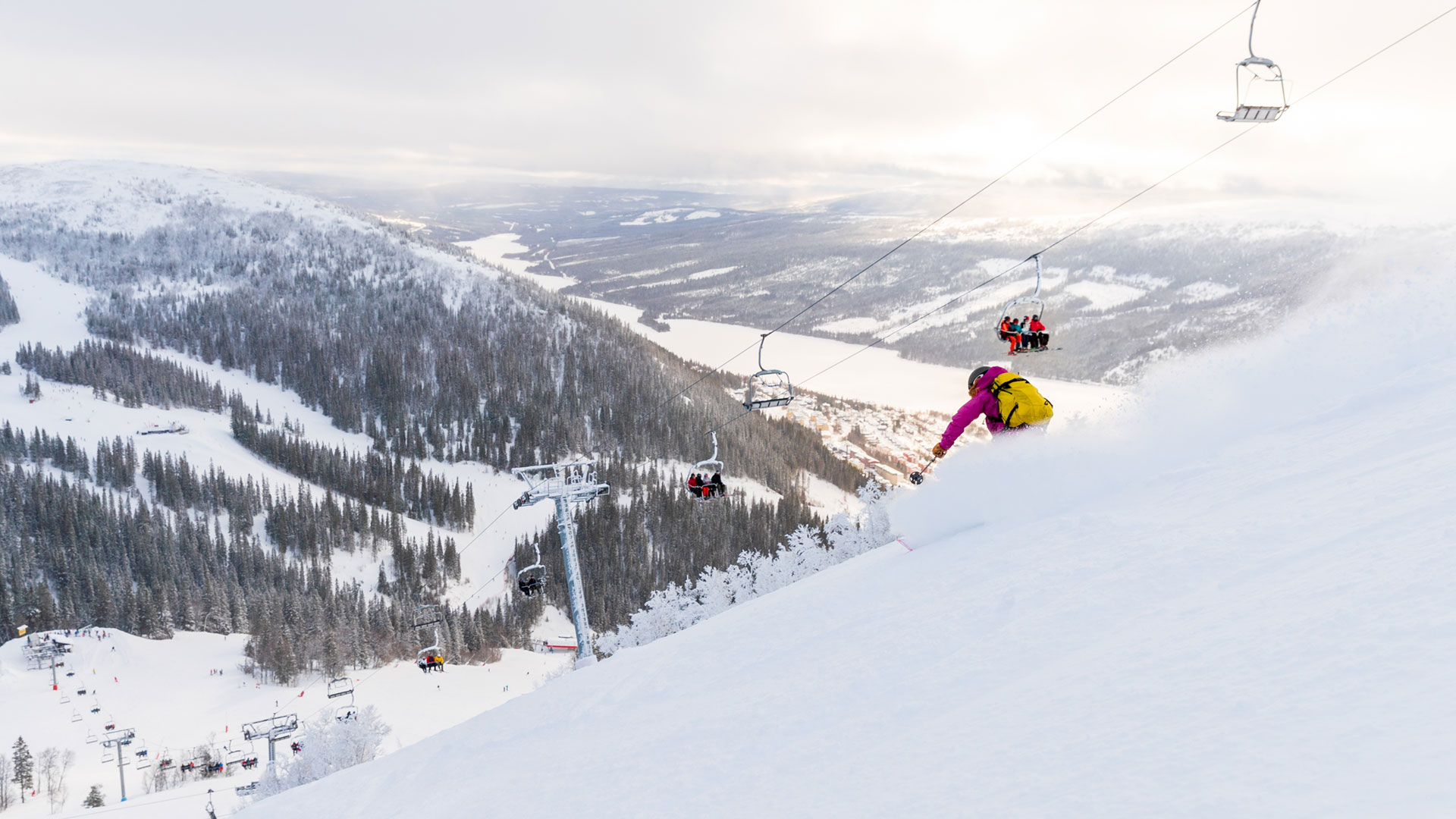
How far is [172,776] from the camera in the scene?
45.9 meters

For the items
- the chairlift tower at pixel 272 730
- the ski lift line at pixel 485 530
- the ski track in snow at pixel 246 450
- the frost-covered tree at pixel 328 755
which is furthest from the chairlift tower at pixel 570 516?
the ski lift line at pixel 485 530

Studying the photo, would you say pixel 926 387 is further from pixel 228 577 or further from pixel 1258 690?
pixel 1258 690

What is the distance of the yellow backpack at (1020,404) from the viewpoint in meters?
11.7

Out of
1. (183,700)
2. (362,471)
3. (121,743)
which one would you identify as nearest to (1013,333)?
(121,743)

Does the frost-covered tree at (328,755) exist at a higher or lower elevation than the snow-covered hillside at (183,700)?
higher

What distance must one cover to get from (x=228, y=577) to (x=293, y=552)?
9068 mm

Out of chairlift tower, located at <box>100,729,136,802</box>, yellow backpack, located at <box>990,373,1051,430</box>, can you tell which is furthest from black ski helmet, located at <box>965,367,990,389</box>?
chairlift tower, located at <box>100,729,136,802</box>

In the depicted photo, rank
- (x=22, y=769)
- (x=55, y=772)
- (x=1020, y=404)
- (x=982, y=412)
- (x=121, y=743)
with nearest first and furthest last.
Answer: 1. (x=1020, y=404)
2. (x=982, y=412)
3. (x=22, y=769)
4. (x=121, y=743)
5. (x=55, y=772)

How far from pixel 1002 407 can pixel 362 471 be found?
11800 centimetres

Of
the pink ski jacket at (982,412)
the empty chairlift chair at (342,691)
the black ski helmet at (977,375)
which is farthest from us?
the empty chairlift chair at (342,691)

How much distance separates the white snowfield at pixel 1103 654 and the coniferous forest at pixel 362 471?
2572 inches

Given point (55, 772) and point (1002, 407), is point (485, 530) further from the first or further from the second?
point (1002, 407)

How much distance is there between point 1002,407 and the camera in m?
11.8

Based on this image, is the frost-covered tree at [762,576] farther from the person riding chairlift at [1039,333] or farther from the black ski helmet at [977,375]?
the black ski helmet at [977,375]
